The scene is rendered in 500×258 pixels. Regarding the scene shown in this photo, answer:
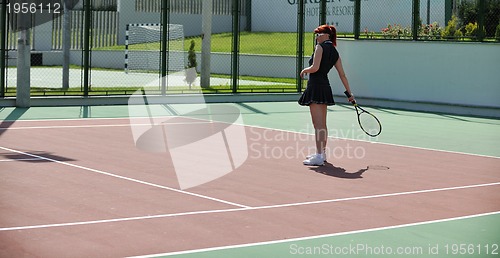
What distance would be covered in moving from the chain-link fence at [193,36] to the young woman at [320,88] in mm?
8879

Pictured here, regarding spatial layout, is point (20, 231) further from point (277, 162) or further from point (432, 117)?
point (432, 117)

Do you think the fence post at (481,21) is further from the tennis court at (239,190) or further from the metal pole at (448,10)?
the metal pole at (448,10)

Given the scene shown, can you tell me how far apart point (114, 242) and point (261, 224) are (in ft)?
5.17

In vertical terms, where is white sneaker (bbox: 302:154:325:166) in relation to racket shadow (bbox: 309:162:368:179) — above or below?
above

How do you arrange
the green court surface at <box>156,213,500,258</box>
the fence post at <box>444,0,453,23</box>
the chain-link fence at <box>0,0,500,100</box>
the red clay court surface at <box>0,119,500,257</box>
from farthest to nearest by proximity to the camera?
1. the fence post at <box>444,0,453,23</box>
2. the chain-link fence at <box>0,0,500,100</box>
3. the red clay court surface at <box>0,119,500,257</box>
4. the green court surface at <box>156,213,500,258</box>

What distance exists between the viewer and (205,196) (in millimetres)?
10359

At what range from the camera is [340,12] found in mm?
39062

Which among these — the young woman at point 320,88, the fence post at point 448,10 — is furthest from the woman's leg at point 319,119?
the fence post at point 448,10

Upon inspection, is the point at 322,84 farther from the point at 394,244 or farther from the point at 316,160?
the point at 394,244

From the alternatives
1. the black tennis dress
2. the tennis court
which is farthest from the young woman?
the tennis court

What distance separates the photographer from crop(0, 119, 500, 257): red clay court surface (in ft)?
26.8

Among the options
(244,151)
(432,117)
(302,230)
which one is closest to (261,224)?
(302,230)

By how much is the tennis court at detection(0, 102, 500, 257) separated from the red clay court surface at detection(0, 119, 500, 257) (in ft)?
0.06

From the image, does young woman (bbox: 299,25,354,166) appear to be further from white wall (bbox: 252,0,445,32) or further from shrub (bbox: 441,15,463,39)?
white wall (bbox: 252,0,445,32)
